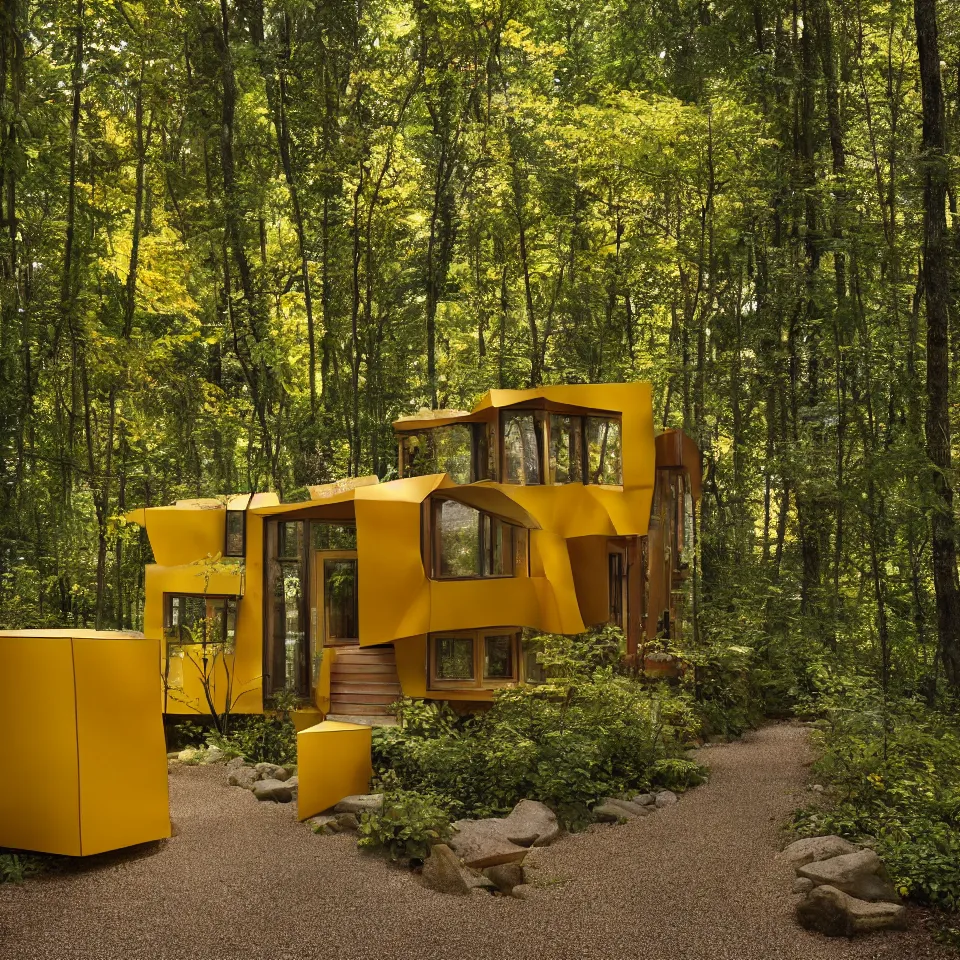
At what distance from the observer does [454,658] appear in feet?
41.9

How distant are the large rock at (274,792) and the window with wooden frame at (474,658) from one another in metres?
3.01

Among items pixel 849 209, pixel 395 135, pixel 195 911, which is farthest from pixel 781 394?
pixel 195 911

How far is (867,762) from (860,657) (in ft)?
22.8

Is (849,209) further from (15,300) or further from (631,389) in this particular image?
(15,300)

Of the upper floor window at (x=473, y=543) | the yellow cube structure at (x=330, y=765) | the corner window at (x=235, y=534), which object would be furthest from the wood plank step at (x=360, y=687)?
the yellow cube structure at (x=330, y=765)

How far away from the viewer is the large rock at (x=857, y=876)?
6668mm

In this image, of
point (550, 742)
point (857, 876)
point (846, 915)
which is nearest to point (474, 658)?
point (550, 742)

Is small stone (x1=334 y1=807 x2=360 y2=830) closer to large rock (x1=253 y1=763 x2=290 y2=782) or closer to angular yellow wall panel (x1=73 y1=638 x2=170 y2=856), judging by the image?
angular yellow wall panel (x1=73 y1=638 x2=170 y2=856)

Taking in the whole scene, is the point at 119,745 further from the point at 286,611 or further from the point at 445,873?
the point at 286,611

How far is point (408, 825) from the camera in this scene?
7828 millimetres

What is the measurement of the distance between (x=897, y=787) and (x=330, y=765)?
5.17 m

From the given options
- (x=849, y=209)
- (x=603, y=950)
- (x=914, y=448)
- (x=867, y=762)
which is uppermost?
(x=849, y=209)

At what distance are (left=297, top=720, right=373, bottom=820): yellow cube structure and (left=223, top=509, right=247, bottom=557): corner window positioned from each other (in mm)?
4910

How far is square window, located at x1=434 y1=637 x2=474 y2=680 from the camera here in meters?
12.7
